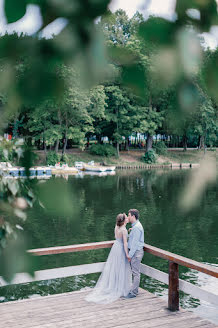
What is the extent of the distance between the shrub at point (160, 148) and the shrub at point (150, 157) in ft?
9.98

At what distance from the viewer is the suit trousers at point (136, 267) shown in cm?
556

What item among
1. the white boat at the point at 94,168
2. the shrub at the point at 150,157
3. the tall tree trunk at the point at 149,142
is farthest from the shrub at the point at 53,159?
the tall tree trunk at the point at 149,142

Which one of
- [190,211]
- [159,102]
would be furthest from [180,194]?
[159,102]

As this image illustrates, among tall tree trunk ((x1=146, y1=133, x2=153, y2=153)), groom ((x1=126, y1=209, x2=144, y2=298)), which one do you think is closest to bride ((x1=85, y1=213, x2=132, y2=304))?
groom ((x1=126, y1=209, x2=144, y2=298))

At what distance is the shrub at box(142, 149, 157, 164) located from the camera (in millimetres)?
44219

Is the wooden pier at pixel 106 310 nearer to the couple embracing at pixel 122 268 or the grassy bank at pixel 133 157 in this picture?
the couple embracing at pixel 122 268

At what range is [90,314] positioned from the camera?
4969 mm

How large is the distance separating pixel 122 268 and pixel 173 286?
4.05 feet

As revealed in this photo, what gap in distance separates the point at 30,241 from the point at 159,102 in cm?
45

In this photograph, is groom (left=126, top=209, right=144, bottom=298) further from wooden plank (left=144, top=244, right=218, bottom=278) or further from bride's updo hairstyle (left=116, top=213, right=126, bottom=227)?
wooden plank (left=144, top=244, right=218, bottom=278)

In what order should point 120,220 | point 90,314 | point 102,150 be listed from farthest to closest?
point 102,150 → point 120,220 → point 90,314

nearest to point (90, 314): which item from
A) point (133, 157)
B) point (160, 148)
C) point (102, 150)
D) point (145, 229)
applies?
point (145, 229)

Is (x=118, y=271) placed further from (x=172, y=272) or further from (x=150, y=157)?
(x=150, y=157)

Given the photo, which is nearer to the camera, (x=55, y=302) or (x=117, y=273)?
(x=55, y=302)
